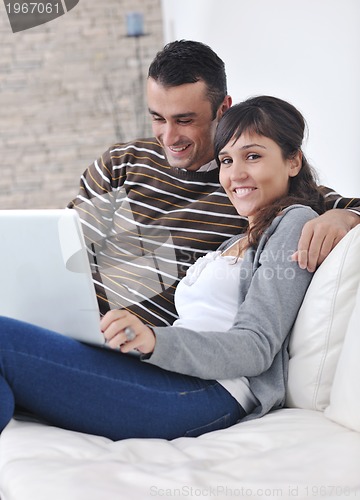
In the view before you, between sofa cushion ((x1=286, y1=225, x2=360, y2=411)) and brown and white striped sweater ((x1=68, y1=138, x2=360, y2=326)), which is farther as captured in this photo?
brown and white striped sweater ((x1=68, y1=138, x2=360, y2=326))

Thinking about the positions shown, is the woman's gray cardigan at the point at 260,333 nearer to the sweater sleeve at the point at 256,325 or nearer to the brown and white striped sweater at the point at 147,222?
the sweater sleeve at the point at 256,325

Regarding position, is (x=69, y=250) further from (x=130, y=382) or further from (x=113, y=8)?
(x=113, y=8)

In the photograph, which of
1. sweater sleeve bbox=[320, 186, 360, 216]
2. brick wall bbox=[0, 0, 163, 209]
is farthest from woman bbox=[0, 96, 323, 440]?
brick wall bbox=[0, 0, 163, 209]

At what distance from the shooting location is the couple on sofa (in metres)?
1.32

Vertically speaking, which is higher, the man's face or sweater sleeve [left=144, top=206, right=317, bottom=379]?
the man's face

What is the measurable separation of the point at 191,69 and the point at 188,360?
977 mm

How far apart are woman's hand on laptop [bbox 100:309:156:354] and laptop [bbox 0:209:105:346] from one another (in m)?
0.06

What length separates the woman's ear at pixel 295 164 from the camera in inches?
65.8

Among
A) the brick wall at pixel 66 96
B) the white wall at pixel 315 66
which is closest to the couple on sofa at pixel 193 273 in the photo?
the white wall at pixel 315 66

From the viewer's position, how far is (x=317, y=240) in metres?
1.42

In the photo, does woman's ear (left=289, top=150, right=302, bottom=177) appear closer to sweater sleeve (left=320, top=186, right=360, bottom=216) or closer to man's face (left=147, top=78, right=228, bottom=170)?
sweater sleeve (left=320, top=186, right=360, bottom=216)

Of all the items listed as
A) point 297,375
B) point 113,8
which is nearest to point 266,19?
point 297,375

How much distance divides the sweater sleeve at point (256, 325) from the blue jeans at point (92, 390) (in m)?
A: 0.07

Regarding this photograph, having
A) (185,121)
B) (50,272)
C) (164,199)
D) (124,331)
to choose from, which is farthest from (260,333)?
(185,121)
